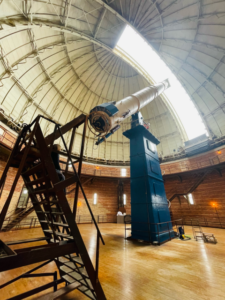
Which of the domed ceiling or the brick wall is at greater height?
the domed ceiling

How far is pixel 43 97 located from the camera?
14.7 meters

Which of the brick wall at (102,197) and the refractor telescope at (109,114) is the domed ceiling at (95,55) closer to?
the brick wall at (102,197)

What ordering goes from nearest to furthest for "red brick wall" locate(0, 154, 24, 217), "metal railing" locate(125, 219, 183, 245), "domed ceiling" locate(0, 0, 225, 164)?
"metal railing" locate(125, 219, 183, 245), "domed ceiling" locate(0, 0, 225, 164), "red brick wall" locate(0, 154, 24, 217)

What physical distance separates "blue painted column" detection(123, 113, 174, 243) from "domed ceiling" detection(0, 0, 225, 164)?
33.6 ft

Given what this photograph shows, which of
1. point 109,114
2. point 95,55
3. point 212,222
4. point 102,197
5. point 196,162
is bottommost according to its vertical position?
point 212,222

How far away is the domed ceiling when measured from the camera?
9.86 metres

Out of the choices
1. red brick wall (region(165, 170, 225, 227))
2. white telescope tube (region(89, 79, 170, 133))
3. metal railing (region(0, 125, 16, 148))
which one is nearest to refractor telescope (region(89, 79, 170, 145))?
white telescope tube (region(89, 79, 170, 133))

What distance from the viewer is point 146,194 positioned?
7.39m

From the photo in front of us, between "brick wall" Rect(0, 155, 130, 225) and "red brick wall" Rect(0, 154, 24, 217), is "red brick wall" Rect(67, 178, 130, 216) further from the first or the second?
"red brick wall" Rect(0, 154, 24, 217)

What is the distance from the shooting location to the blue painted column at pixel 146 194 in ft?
22.6

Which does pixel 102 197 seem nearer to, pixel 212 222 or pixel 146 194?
pixel 146 194

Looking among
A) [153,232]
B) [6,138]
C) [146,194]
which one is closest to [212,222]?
[153,232]

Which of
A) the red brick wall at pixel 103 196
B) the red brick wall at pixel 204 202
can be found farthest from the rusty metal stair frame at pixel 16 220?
the red brick wall at pixel 204 202

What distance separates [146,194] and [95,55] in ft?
58.2
